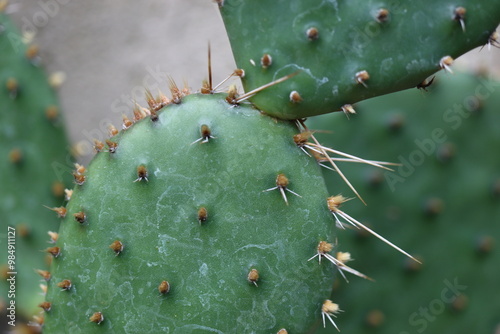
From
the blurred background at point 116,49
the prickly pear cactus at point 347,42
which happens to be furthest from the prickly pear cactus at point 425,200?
the blurred background at point 116,49

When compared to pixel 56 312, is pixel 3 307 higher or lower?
lower

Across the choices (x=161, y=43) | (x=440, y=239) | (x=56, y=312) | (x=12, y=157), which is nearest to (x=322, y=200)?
(x=56, y=312)

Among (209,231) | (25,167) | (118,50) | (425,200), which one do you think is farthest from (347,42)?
(118,50)

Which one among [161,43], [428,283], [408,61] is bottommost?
[428,283]

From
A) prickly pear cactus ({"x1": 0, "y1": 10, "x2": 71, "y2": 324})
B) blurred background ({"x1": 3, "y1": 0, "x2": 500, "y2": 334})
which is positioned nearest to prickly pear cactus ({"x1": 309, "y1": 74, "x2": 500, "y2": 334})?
prickly pear cactus ({"x1": 0, "y1": 10, "x2": 71, "y2": 324})

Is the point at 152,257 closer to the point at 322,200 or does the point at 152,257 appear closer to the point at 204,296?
the point at 204,296

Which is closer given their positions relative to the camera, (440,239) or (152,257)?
(152,257)

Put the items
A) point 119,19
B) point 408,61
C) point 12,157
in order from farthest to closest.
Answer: point 119,19
point 12,157
point 408,61
